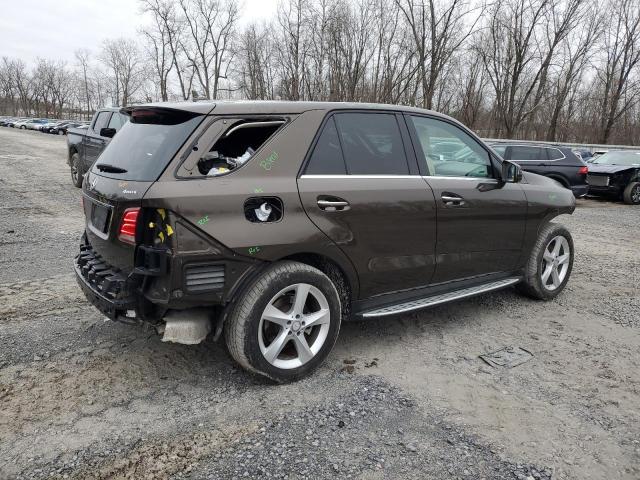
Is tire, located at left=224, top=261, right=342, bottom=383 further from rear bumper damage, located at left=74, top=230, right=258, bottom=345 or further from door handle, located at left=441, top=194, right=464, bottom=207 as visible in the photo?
door handle, located at left=441, top=194, right=464, bottom=207

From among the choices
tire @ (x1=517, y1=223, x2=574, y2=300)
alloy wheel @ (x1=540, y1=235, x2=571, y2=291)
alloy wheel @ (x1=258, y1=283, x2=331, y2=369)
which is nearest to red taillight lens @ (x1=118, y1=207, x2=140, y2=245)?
alloy wheel @ (x1=258, y1=283, x2=331, y2=369)

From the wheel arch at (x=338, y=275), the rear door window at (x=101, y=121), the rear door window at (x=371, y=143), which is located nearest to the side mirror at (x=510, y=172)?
the rear door window at (x=371, y=143)

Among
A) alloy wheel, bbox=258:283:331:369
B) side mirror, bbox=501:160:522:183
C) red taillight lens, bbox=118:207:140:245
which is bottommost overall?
alloy wheel, bbox=258:283:331:369

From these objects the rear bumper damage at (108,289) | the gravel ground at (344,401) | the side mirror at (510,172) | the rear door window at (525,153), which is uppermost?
the rear door window at (525,153)

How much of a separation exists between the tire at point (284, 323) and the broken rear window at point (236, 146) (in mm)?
690

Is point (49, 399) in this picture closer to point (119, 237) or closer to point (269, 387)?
point (119, 237)

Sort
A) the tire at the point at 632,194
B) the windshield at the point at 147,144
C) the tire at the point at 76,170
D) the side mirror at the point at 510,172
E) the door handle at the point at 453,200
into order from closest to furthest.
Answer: the windshield at the point at 147,144, the door handle at the point at 453,200, the side mirror at the point at 510,172, the tire at the point at 76,170, the tire at the point at 632,194

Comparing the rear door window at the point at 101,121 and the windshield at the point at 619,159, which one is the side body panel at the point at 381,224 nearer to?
the rear door window at the point at 101,121

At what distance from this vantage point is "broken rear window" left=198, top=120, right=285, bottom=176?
3055 millimetres

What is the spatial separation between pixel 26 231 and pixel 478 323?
650 cm

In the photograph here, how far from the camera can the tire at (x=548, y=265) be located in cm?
489

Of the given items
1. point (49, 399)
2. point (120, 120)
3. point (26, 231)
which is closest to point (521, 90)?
point (120, 120)

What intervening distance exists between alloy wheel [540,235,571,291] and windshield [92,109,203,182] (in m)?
3.69

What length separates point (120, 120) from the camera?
415 inches
